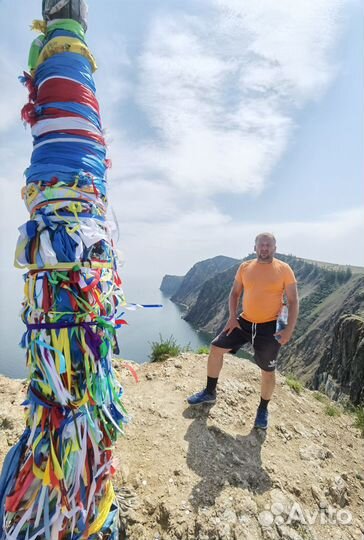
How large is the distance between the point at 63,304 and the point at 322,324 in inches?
2882

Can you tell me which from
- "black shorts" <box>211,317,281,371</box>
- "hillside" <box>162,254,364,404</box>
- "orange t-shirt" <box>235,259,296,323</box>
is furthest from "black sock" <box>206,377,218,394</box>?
"hillside" <box>162,254,364,404</box>

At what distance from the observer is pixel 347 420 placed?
485 centimetres

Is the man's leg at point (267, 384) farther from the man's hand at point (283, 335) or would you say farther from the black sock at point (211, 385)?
the black sock at point (211, 385)

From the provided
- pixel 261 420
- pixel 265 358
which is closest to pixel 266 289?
pixel 265 358

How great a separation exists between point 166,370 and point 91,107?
170 inches

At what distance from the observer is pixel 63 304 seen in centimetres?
170

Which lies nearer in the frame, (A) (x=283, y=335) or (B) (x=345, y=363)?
(A) (x=283, y=335)

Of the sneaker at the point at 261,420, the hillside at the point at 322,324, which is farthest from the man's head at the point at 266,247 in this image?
the hillside at the point at 322,324

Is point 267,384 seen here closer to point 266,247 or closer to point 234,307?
point 234,307

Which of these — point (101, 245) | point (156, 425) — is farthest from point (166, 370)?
point (101, 245)

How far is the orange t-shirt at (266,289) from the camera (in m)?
3.52

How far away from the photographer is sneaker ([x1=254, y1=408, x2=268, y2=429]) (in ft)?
12.1

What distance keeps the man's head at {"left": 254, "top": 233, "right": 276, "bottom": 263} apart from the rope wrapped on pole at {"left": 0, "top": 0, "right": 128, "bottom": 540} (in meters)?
2.22

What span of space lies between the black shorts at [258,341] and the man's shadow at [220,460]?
895 mm
